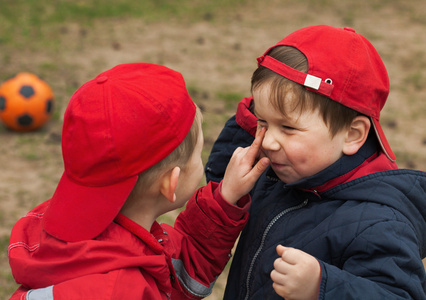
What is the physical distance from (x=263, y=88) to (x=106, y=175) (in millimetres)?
636

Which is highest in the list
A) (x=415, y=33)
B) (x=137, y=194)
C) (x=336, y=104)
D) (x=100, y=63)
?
(x=336, y=104)

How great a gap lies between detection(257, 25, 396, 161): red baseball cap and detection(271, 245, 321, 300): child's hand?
22.1 inches

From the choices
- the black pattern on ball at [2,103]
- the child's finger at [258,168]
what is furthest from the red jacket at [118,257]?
the black pattern on ball at [2,103]

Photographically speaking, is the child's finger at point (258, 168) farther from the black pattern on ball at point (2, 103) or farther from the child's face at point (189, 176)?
the black pattern on ball at point (2, 103)

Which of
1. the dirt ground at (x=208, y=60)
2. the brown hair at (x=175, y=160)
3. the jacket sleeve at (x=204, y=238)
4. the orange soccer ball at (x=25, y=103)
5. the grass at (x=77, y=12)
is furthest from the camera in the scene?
the grass at (x=77, y=12)

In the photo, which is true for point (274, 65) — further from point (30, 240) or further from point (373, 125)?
point (30, 240)

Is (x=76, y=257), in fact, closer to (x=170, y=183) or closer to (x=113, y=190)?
(x=113, y=190)

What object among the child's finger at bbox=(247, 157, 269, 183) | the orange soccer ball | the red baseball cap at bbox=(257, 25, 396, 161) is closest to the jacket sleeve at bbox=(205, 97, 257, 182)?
the child's finger at bbox=(247, 157, 269, 183)

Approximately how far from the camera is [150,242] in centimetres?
194

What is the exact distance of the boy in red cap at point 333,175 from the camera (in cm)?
181

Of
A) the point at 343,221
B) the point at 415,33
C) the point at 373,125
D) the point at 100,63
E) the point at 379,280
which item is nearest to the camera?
the point at 379,280

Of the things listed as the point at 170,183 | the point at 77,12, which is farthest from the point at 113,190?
the point at 77,12

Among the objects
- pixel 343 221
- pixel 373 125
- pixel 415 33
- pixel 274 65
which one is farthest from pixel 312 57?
pixel 415 33

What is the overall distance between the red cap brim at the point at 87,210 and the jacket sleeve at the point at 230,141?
0.79 meters
